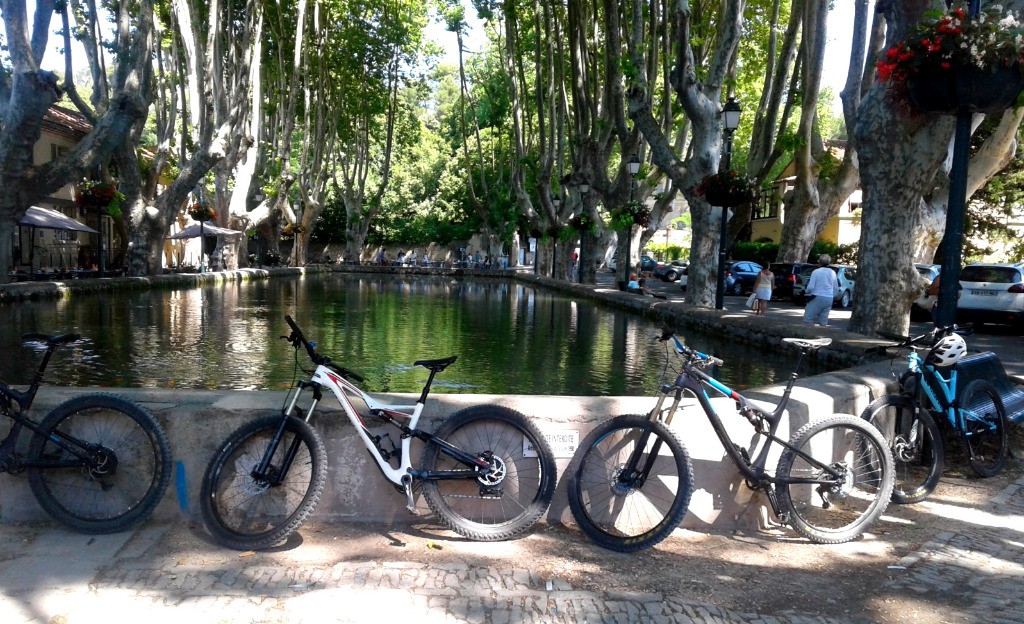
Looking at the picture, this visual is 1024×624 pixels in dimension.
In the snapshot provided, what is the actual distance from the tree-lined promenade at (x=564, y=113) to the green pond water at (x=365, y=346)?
287cm

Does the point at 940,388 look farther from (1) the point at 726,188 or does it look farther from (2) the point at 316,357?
(1) the point at 726,188

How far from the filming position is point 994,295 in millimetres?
17656

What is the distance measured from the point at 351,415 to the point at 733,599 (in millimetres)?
2065

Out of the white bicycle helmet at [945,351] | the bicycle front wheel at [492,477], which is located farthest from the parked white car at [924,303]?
the bicycle front wheel at [492,477]

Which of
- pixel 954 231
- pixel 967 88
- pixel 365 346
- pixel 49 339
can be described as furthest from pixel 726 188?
pixel 49 339

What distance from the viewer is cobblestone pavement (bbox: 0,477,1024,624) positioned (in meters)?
3.62

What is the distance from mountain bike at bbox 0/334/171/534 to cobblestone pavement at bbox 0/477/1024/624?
0.49 feet

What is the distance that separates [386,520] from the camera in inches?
184

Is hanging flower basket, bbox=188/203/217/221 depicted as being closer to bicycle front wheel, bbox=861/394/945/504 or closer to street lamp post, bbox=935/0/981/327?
street lamp post, bbox=935/0/981/327

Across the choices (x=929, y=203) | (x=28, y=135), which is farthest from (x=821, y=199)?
(x=28, y=135)

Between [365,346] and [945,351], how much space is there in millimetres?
8395

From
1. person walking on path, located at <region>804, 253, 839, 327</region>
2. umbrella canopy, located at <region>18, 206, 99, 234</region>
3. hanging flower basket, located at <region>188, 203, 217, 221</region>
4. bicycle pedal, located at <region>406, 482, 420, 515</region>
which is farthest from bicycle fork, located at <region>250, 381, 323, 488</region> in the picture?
hanging flower basket, located at <region>188, 203, 217, 221</region>

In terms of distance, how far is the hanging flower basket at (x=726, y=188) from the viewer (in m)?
16.6

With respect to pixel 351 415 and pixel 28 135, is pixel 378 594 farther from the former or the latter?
pixel 28 135
